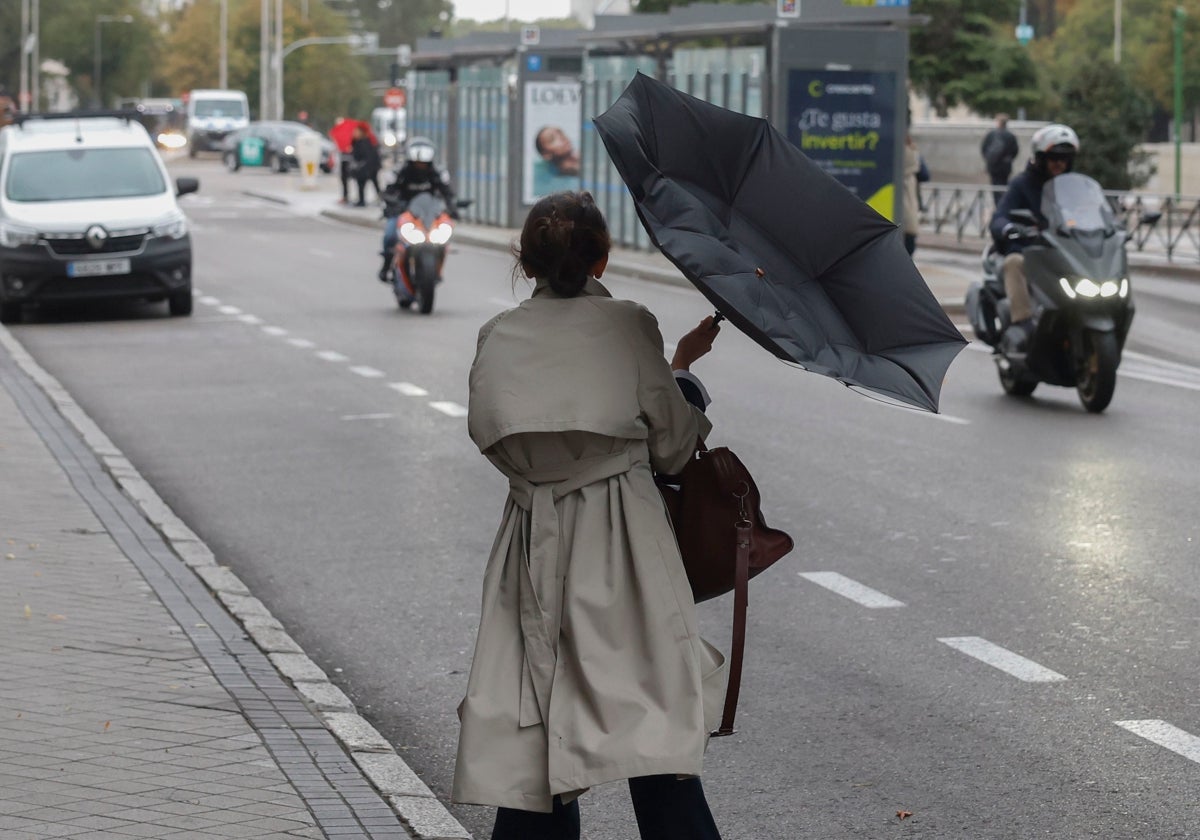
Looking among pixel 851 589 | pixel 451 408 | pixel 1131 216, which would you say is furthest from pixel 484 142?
pixel 851 589

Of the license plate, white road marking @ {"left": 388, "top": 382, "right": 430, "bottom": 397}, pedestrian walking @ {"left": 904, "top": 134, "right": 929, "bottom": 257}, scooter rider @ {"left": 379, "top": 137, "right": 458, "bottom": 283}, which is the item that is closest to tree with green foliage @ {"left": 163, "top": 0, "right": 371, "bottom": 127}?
pedestrian walking @ {"left": 904, "top": 134, "right": 929, "bottom": 257}

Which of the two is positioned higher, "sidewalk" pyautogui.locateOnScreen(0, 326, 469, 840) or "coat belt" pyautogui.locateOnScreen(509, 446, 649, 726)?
A: "coat belt" pyautogui.locateOnScreen(509, 446, 649, 726)

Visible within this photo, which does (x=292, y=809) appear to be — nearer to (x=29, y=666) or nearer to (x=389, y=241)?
(x=29, y=666)

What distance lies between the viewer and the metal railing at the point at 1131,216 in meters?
28.7

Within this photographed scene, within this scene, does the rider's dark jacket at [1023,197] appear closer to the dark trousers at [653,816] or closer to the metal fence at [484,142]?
the dark trousers at [653,816]

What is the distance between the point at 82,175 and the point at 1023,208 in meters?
10.8

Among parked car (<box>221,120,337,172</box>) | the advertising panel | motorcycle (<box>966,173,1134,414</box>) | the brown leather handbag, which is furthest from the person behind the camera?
parked car (<box>221,120,337,172</box>)

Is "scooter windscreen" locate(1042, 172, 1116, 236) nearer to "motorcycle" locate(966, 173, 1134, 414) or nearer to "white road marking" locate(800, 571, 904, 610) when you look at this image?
"motorcycle" locate(966, 173, 1134, 414)

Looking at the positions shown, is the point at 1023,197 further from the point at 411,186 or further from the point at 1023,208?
the point at 411,186

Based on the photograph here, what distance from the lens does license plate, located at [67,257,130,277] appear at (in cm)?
1988

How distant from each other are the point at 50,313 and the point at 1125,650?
16594 millimetres

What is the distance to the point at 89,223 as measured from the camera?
784 inches

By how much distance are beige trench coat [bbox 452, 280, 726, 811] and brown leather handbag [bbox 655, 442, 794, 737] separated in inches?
3.6

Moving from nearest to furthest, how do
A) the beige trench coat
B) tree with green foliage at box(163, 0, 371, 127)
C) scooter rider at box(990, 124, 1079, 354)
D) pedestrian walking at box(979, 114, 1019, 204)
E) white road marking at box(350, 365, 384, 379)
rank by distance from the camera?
the beige trench coat < scooter rider at box(990, 124, 1079, 354) < white road marking at box(350, 365, 384, 379) < pedestrian walking at box(979, 114, 1019, 204) < tree with green foliage at box(163, 0, 371, 127)
